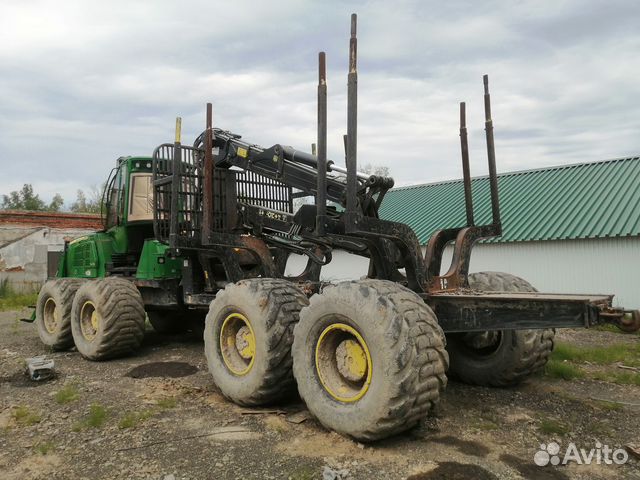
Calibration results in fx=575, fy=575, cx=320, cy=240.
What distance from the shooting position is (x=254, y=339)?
5.56m

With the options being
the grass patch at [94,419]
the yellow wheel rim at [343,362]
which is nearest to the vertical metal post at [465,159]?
the yellow wheel rim at [343,362]

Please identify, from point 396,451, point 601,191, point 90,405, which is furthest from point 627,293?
point 90,405

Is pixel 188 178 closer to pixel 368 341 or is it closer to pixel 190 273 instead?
pixel 190 273

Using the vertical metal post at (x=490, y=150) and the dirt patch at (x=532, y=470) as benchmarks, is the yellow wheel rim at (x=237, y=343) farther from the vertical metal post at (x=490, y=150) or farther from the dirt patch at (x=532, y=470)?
the vertical metal post at (x=490, y=150)

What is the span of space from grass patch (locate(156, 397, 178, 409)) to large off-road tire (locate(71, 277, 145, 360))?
2409 mm

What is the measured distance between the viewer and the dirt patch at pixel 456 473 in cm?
381

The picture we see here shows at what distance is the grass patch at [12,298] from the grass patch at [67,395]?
1186 centimetres

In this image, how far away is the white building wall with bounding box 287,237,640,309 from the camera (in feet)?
44.9

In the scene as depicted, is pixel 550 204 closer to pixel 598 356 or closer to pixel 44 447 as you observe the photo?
pixel 598 356

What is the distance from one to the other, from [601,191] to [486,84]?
12045 mm

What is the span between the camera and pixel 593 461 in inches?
164

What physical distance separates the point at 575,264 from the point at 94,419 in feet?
41.5

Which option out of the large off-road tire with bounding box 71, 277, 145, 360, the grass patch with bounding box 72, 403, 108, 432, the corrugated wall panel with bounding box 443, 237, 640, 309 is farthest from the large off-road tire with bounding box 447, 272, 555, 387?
the corrugated wall panel with bounding box 443, 237, 640, 309

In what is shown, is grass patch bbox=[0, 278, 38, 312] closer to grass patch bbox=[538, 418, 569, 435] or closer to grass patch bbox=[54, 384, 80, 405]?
grass patch bbox=[54, 384, 80, 405]
